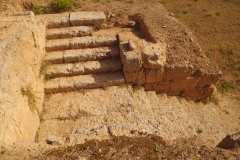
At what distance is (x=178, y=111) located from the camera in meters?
5.45

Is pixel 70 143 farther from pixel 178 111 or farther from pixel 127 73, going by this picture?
pixel 178 111

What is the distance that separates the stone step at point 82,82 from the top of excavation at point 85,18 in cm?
193

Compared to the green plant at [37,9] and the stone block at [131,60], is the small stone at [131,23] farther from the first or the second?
the green plant at [37,9]

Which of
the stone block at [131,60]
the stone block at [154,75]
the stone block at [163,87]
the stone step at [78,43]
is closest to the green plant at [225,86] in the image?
the stone block at [163,87]

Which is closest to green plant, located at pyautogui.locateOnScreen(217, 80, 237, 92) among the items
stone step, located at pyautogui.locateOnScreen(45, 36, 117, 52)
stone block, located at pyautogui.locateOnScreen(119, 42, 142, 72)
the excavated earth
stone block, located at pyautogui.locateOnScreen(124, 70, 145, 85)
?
the excavated earth

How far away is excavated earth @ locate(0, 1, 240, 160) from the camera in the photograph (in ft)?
10.4

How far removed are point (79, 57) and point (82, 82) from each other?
0.78 meters

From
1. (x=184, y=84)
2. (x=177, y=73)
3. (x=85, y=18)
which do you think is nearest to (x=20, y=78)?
(x=85, y=18)

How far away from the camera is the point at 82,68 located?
17.9 ft

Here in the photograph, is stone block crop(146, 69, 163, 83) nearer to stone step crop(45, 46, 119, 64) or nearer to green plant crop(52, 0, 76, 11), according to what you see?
stone step crop(45, 46, 119, 64)

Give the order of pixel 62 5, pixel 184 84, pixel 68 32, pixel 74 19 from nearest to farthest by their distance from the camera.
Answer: pixel 184 84 < pixel 68 32 < pixel 74 19 < pixel 62 5

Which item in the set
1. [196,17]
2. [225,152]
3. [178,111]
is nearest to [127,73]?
[178,111]

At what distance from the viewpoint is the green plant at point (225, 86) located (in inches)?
281

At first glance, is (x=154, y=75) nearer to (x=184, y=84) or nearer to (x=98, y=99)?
(x=184, y=84)
